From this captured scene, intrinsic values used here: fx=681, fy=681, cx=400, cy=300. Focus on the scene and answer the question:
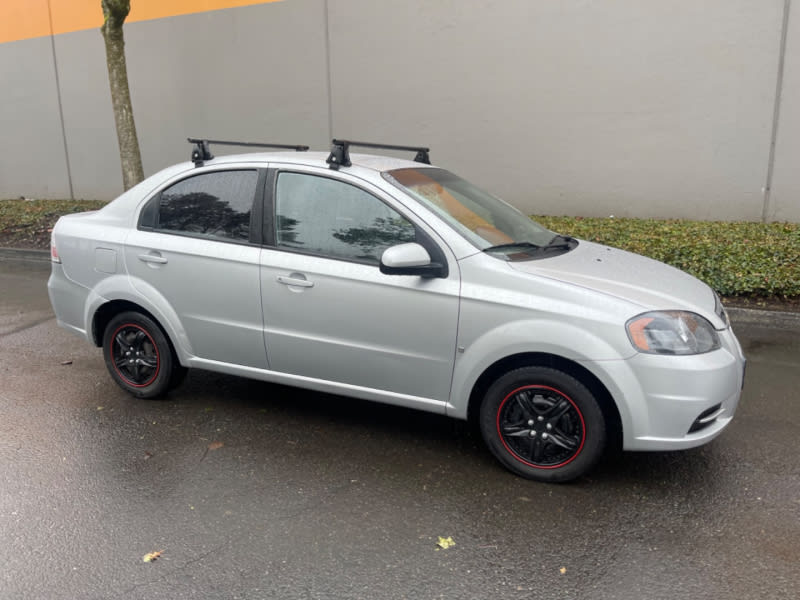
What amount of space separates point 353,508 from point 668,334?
6.04ft

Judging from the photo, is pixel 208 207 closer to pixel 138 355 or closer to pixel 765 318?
pixel 138 355

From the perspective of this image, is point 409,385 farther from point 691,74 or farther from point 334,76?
point 334,76

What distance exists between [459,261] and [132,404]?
2.72 meters

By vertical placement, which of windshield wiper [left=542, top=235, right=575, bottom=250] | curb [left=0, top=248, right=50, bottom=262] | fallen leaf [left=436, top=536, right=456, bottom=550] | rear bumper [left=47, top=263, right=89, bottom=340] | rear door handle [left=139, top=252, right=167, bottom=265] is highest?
windshield wiper [left=542, top=235, right=575, bottom=250]

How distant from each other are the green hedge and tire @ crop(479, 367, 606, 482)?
4.00 metres

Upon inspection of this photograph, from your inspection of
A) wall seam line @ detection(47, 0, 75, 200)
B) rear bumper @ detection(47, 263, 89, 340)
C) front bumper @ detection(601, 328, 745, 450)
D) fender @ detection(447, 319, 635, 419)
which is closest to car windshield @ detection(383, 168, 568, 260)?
fender @ detection(447, 319, 635, 419)

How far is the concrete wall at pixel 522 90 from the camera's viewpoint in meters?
9.11

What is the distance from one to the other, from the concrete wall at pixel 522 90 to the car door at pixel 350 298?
22.6ft

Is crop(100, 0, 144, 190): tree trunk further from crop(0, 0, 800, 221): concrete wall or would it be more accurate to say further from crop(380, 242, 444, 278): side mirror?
crop(380, 242, 444, 278): side mirror

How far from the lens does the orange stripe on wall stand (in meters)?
12.5

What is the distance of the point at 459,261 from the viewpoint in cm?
379

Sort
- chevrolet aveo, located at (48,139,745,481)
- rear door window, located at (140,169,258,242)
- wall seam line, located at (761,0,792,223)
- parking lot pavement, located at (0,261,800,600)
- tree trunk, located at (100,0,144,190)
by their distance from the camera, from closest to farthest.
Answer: parking lot pavement, located at (0,261,800,600) < chevrolet aveo, located at (48,139,745,481) < rear door window, located at (140,169,258,242) < wall seam line, located at (761,0,792,223) < tree trunk, located at (100,0,144,190)

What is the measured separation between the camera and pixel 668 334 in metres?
3.46

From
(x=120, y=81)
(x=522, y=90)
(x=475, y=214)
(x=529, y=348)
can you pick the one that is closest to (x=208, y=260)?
(x=475, y=214)
